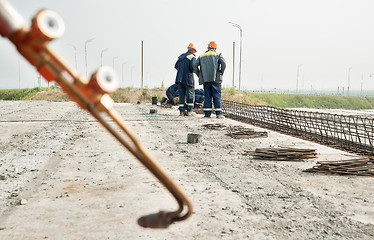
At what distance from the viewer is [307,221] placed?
9.40 feet

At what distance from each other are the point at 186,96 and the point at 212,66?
6.04 ft

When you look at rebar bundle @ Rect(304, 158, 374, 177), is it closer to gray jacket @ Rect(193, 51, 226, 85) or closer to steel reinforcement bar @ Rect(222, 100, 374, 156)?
steel reinforcement bar @ Rect(222, 100, 374, 156)

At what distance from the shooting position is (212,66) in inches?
442

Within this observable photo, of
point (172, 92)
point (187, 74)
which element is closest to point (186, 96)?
point (187, 74)

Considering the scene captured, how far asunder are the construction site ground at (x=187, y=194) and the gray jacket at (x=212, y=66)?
545 cm

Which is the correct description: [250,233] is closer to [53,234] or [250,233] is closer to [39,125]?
[53,234]

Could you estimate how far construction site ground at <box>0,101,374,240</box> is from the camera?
2654mm

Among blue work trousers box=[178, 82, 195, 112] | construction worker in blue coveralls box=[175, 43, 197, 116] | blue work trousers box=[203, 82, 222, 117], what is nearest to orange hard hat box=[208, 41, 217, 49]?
construction worker in blue coveralls box=[175, 43, 197, 116]

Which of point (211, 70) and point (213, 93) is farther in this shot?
point (213, 93)

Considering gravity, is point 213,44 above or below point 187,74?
above

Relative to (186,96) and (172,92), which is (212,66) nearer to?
(186,96)

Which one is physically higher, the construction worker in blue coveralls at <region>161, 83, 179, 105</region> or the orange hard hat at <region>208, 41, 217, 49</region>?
the orange hard hat at <region>208, 41, 217, 49</region>

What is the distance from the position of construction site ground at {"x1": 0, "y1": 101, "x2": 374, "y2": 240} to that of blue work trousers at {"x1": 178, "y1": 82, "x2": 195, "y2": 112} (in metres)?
6.45

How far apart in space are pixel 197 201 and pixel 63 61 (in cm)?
264
